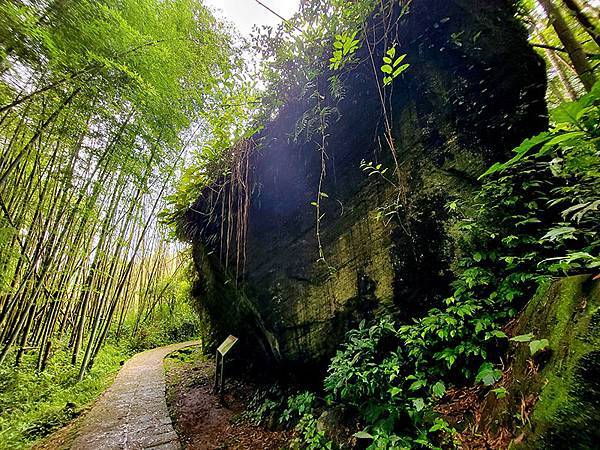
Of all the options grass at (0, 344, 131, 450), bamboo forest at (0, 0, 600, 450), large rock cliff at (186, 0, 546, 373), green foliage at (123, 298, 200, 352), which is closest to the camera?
bamboo forest at (0, 0, 600, 450)

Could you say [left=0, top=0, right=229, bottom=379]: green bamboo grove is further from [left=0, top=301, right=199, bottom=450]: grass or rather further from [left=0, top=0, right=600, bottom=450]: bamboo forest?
[left=0, top=301, right=199, bottom=450]: grass

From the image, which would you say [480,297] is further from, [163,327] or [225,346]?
[163,327]

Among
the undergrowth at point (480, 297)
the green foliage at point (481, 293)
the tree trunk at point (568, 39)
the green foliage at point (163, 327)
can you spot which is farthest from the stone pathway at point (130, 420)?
the tree trunk at point (568, 39)

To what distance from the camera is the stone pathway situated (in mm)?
2916

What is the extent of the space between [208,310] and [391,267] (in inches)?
171

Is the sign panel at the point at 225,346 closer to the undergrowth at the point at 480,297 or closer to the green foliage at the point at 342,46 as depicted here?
the undergrowth at the point at 480,297

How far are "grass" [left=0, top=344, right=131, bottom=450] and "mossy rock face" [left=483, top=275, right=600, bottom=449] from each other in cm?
475

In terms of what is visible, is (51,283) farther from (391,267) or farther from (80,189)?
(391,267)

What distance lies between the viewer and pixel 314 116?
3100 millimetres

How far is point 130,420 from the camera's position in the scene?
3465 millimetres

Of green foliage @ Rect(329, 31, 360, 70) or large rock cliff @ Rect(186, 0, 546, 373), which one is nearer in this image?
green foliage @ Rect(329, 31, 360, 70)

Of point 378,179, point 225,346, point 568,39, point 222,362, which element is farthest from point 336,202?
point 222,362

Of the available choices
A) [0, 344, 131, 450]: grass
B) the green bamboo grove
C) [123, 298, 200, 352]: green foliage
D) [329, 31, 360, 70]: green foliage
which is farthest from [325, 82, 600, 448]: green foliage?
[123, 298, 200, 352]: green foliage

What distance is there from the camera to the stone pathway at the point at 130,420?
2916 mm
